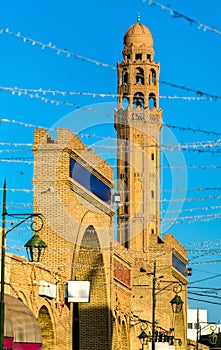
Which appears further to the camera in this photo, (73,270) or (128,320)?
(128,320)

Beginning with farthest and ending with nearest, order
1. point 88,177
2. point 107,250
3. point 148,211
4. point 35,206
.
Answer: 1. point 148,211
2. point 107,250
3. point 88,177
4. point 35,206

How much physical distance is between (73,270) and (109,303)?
852 cm

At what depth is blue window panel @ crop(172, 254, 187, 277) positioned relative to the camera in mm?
92375

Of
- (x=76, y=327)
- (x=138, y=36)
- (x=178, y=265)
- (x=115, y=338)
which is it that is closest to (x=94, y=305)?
(x=76, y=327)

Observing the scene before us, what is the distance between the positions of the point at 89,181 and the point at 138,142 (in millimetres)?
60154

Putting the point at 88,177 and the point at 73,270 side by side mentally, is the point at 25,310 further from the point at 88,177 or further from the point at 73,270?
the point at 88,177

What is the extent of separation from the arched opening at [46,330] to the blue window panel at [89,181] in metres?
6.94

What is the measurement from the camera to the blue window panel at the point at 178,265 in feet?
303

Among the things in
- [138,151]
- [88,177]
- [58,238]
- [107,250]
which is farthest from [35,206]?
[138,151]

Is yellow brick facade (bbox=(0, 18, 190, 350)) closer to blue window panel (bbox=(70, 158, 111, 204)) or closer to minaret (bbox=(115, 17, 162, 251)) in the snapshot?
blue window panel (bbox=(70, 158, 111, 204))

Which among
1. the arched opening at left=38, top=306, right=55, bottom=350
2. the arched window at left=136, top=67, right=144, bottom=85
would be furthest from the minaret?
the arched opening at left=38, top=306, right=55, bottom=350

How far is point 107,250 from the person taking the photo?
6053cm

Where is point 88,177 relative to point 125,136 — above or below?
below

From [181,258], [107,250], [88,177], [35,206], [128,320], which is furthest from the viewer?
[181,258]
